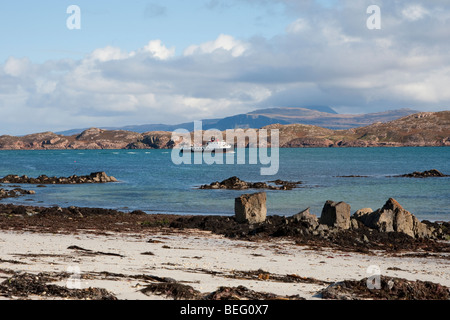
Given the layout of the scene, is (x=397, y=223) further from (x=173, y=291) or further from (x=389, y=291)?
(x=173, y=291)

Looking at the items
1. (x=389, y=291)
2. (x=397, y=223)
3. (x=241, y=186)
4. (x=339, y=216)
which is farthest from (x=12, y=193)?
(x=389, y=291)

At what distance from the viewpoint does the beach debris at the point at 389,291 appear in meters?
11.7

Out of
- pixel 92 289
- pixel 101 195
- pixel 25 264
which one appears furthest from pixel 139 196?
pixel 92 289

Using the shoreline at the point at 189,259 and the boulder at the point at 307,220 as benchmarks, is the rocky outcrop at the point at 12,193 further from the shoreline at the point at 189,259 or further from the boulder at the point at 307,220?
the boulder at the point at 307,220

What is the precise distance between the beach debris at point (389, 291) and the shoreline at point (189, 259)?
38 cm

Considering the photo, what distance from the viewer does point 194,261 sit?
16.4m

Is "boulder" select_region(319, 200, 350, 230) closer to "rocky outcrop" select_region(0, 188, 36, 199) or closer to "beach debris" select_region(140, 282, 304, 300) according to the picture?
"beach debris" select_region(140, 282, 304, 300)

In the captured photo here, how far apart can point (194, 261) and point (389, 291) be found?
678cm

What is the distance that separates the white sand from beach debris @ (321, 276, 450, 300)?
0.71 meters

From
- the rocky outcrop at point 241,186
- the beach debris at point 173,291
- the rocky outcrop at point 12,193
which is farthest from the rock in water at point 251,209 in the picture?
the rocky outcrop at point 12,193
